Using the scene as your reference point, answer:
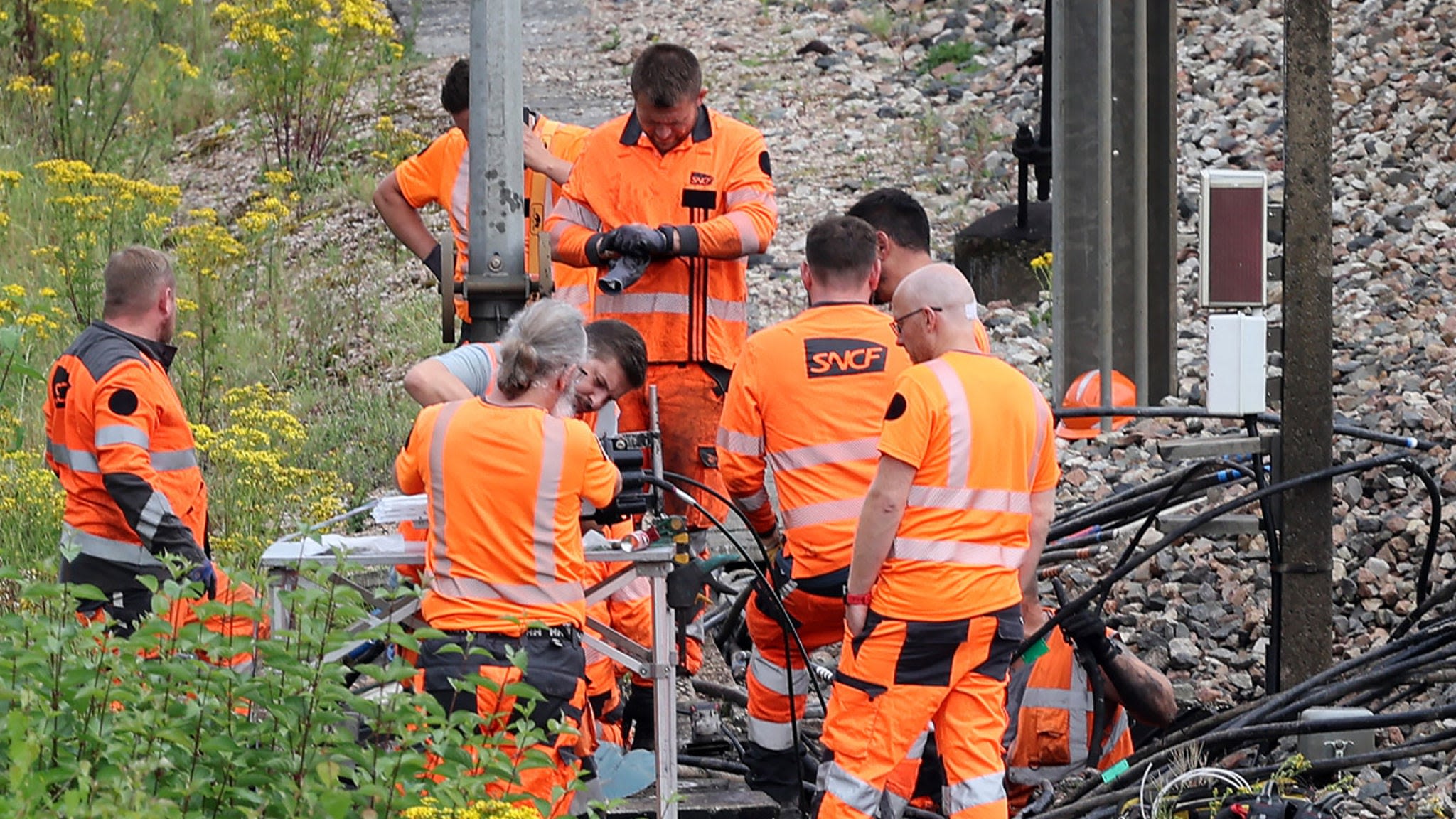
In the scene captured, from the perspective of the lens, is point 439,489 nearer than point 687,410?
Yes

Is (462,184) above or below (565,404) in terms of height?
above

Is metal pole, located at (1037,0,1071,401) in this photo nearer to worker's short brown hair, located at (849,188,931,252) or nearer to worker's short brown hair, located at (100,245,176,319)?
worker's short brown hair, located at (849,188,931,252)

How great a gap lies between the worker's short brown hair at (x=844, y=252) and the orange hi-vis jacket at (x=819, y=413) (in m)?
0.10

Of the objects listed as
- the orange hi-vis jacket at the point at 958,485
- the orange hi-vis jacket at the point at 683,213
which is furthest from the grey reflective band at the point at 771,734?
the orange hi-vis jacket at the point at 683,213

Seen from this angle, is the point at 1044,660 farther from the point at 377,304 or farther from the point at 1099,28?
the point at 377,304

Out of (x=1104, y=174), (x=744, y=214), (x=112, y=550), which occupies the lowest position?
(x=112, y=550)

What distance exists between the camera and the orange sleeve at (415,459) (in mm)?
5527

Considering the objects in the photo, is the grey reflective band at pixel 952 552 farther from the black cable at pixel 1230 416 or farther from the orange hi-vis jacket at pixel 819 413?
the black cable at pixel 1230 416

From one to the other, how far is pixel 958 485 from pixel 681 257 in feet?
6.96

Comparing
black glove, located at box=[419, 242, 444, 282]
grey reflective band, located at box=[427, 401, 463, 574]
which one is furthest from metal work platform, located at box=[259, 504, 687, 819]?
black glove, located at box=[419, 242, 444, 282]

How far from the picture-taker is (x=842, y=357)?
6367 mm

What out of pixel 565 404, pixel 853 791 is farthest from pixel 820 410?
pixel 853 791

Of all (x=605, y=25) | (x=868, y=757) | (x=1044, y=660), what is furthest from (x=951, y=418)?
(x=605, y=25)

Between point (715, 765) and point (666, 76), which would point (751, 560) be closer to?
point (715, 765)
